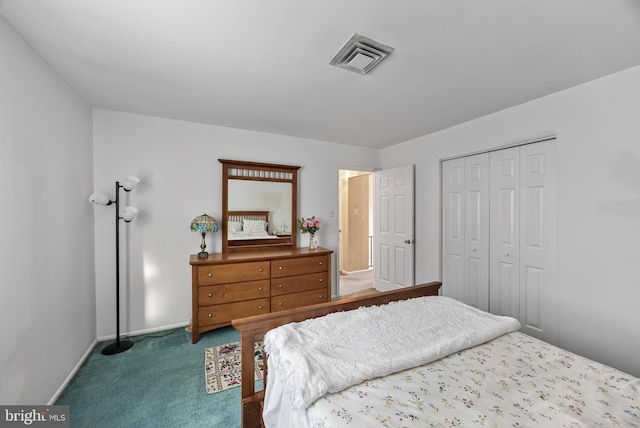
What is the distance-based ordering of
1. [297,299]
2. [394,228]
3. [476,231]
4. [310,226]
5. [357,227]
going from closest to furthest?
[476,231] < [297,299] < [310,226] < [394,228] < [357,227]

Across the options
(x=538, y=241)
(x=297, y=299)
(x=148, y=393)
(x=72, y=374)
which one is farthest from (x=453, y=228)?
(x=72, y=374)

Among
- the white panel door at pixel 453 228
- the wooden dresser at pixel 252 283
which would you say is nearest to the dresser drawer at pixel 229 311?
the wooden dresser at pixel 252 283

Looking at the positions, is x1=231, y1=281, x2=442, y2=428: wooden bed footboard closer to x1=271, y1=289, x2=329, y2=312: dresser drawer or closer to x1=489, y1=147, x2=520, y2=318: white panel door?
x1=271, y1=289, x2=329, y2=312: dresser drawer

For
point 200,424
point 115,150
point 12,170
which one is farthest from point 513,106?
point 115,150

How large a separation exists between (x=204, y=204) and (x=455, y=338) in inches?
114

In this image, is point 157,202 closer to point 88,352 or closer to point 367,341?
point 88,352

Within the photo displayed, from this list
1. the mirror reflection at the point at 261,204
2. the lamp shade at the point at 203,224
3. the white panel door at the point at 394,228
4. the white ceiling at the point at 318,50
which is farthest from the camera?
the white panel door at the point at 394,228

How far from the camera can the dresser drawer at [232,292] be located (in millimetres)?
2682

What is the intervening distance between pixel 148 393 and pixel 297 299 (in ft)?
5.34

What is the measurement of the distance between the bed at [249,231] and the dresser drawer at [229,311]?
759 mm

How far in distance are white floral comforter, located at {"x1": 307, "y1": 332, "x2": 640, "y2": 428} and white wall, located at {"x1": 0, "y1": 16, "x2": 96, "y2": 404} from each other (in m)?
1.76

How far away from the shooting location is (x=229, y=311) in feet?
9.12

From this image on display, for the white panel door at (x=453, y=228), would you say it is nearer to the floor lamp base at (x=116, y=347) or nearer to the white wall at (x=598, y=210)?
the white wall at (x=598, y=210)

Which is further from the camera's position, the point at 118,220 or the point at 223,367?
the point at 118,220
